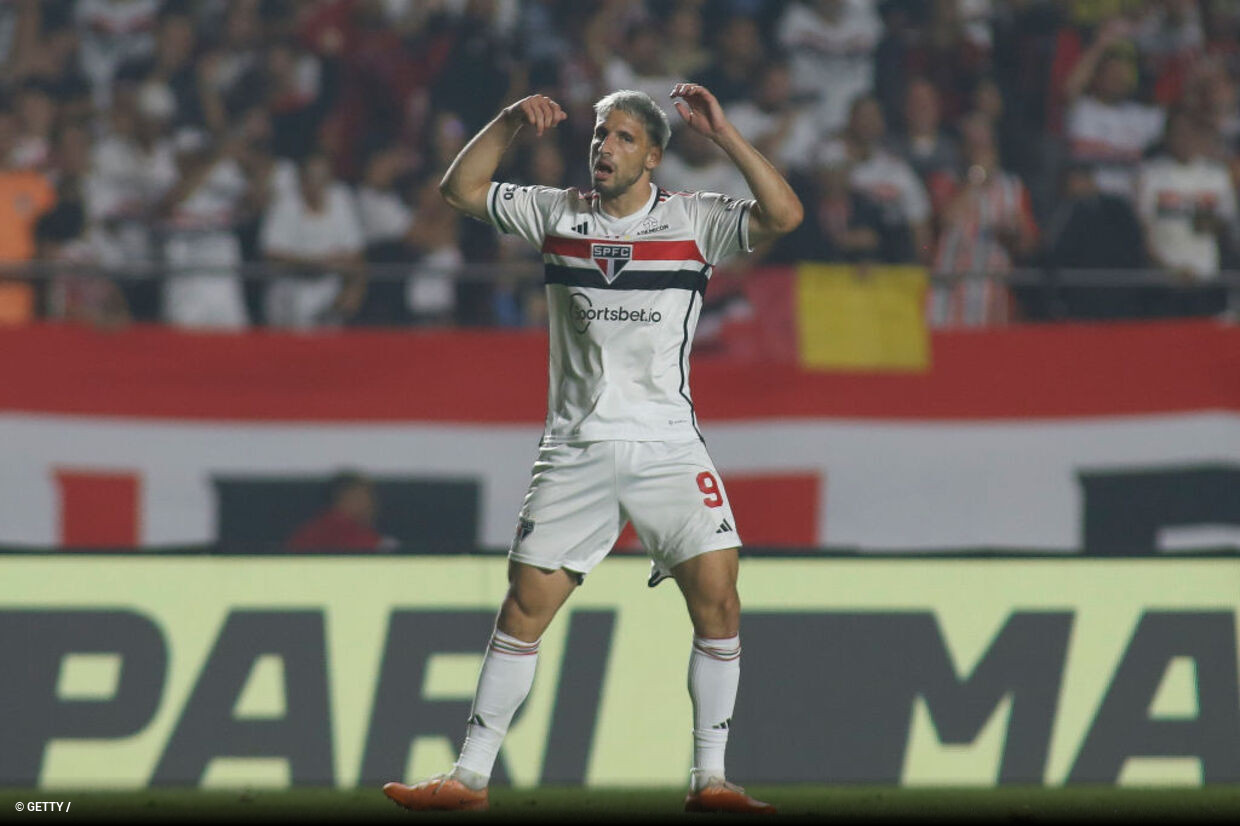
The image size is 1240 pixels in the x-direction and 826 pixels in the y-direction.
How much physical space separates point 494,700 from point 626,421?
3.31 feet

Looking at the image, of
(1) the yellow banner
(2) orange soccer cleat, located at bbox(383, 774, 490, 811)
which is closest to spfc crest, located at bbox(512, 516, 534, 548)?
(2) orange soccer cleat, located at bbox(383, 774, 490, 811)

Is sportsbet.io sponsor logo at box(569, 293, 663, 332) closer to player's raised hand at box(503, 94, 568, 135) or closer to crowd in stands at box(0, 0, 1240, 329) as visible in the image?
player's raised hand at box(503, 94, 568, 135)

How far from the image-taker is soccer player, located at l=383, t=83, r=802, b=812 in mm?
5961

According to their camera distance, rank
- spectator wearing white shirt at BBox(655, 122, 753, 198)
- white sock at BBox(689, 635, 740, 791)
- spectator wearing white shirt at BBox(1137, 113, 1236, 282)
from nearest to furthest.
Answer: white sock at BBox(689, 635, 740, 791) → spectator wearing white shirt at BBox(655, 122, 753, 198) → spectator wearing white shirt at BBox(1137, 113, 1236, 282)

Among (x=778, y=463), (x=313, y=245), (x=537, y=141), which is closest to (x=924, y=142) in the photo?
(x=537, y=141)

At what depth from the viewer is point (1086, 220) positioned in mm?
11047

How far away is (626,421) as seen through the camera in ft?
19.7

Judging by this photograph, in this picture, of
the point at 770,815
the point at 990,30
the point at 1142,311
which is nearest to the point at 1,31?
the point at 990,30

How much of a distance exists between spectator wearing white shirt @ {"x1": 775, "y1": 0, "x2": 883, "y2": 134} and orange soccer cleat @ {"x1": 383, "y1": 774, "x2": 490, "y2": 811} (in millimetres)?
7084

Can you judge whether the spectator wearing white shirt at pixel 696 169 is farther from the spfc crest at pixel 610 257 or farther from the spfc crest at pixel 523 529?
the spfc crest at pixel 523 529

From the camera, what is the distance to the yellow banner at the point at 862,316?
10.1m

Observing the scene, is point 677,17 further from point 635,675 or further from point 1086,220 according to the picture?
point 635,675

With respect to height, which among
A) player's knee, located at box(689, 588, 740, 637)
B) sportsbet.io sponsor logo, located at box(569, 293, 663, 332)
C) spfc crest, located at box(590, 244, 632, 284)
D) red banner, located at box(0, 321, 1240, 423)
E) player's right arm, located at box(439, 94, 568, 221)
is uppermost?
player's right arm, located at box(439, 94, 568, 221)

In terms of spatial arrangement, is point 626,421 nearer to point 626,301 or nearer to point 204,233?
point 626,301
